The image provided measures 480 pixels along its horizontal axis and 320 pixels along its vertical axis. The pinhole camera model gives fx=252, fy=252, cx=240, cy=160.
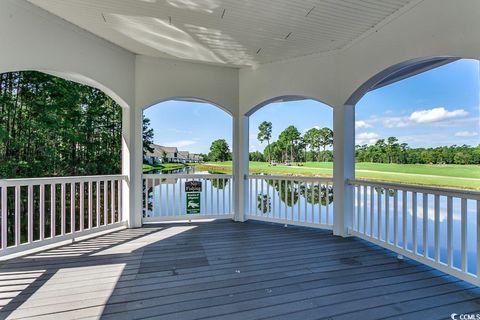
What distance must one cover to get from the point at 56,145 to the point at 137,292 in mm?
5075

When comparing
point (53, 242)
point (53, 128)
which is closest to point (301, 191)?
point (53, 242)

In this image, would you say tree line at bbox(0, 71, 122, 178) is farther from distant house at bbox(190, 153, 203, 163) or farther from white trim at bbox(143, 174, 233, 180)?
distant house at bbox(190, 153, 203, 163)

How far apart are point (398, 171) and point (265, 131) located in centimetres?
281

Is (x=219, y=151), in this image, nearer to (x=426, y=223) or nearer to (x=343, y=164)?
(x=343, y=164)

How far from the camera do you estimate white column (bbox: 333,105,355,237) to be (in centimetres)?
400

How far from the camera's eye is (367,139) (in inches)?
173

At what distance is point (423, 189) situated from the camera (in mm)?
2883

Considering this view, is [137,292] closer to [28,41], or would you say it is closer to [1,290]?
[1,290]

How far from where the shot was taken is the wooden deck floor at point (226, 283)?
201cm

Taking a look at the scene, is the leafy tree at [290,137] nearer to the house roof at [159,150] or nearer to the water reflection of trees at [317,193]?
the water reflection of trees at [317,193]

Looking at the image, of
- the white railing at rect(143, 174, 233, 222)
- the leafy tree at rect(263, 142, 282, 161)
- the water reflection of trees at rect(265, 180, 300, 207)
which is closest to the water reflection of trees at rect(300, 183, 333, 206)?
the water reflection of trees at rect(265, 180, 300, 207)

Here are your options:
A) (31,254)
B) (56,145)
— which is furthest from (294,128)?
(56,145)

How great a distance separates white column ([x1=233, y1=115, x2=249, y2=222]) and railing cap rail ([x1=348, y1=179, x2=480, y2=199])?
2.01m

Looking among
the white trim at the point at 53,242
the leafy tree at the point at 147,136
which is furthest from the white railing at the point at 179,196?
the white trim at the point at 53,242
